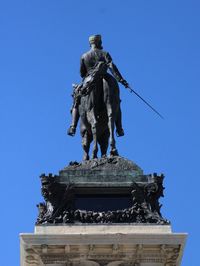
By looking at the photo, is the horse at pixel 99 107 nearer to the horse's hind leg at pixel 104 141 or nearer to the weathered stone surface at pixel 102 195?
the horse's hind leg at pixel 104 141

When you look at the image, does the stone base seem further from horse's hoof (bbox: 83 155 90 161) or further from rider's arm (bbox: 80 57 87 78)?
rider's arm (bbox: 80 57 87 78)

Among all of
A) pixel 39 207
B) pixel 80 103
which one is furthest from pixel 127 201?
pixel 80 103

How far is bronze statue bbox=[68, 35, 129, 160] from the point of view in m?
29.4

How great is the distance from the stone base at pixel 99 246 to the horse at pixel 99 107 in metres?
4.11

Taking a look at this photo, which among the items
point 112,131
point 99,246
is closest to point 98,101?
point 112,131

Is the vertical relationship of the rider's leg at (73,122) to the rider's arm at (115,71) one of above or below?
below

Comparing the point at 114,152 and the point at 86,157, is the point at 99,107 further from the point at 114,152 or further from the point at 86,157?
the point at 114,152

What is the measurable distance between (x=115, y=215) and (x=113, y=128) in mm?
3762

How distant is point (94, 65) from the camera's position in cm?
3003

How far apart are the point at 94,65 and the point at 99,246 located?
7.02 metres

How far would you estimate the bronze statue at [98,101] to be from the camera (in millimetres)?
29406

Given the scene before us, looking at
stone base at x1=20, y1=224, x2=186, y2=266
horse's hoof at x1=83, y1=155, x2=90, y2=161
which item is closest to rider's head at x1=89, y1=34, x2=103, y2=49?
horse's hoof at x1=83, y1=155, x2=90, y2=161

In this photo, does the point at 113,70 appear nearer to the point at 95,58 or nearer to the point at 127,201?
the point at 95,58

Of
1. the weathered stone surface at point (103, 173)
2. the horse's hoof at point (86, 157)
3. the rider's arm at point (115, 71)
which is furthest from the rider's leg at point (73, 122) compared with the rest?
the weathered stone surface at point (103, 173)
